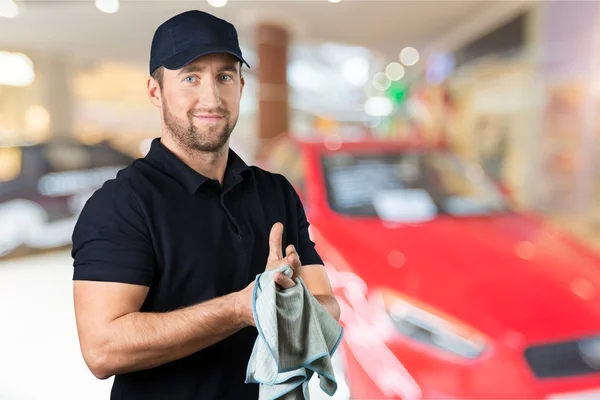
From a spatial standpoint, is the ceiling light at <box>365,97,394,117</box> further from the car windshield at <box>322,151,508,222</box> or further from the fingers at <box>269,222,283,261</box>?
the fingers at <box>269,222,283,261</box>

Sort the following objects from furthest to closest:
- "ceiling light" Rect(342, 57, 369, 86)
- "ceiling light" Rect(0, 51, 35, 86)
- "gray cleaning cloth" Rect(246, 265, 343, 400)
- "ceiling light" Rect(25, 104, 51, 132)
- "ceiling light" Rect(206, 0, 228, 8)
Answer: "ceiling light" Rect(342, 57, 369, 86) < "ceiling light" Rect(25, 104, 51, 132) < "ceiling light" Rect(0, 51, 35, 86) < "ceiling light" Rect(206, 0, 228, 8) < "gray cleaning cloth" Rect(246, 265, 343, 400)

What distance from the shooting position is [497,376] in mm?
1584

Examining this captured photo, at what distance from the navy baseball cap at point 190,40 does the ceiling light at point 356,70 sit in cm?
745

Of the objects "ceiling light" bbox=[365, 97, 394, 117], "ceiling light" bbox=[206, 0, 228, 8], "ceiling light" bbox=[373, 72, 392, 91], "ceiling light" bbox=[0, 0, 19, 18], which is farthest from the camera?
"ceiling light" bbox=[365, 97, 394, 117]

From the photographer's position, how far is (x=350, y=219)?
232cm

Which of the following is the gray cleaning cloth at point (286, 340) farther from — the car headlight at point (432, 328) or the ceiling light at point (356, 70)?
the ceiling light at point (356, 70)

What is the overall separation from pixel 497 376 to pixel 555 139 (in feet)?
19.1

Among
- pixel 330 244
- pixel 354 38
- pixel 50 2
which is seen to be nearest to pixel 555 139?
pixel 354 38

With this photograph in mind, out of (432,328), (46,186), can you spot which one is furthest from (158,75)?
(46,186)

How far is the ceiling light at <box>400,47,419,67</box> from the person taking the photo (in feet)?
27.8

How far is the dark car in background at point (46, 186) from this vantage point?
2957 millimetres

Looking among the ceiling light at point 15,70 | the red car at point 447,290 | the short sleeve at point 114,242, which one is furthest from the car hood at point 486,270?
the ceiling light at point 15,70

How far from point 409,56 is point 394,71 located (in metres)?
1.09

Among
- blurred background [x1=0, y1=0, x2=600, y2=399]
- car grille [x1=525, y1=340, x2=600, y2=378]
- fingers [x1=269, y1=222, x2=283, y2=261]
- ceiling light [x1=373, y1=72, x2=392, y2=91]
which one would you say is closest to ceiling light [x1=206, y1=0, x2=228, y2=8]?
blurred background [x1=0, y1=0, x2=600, y2=399]
